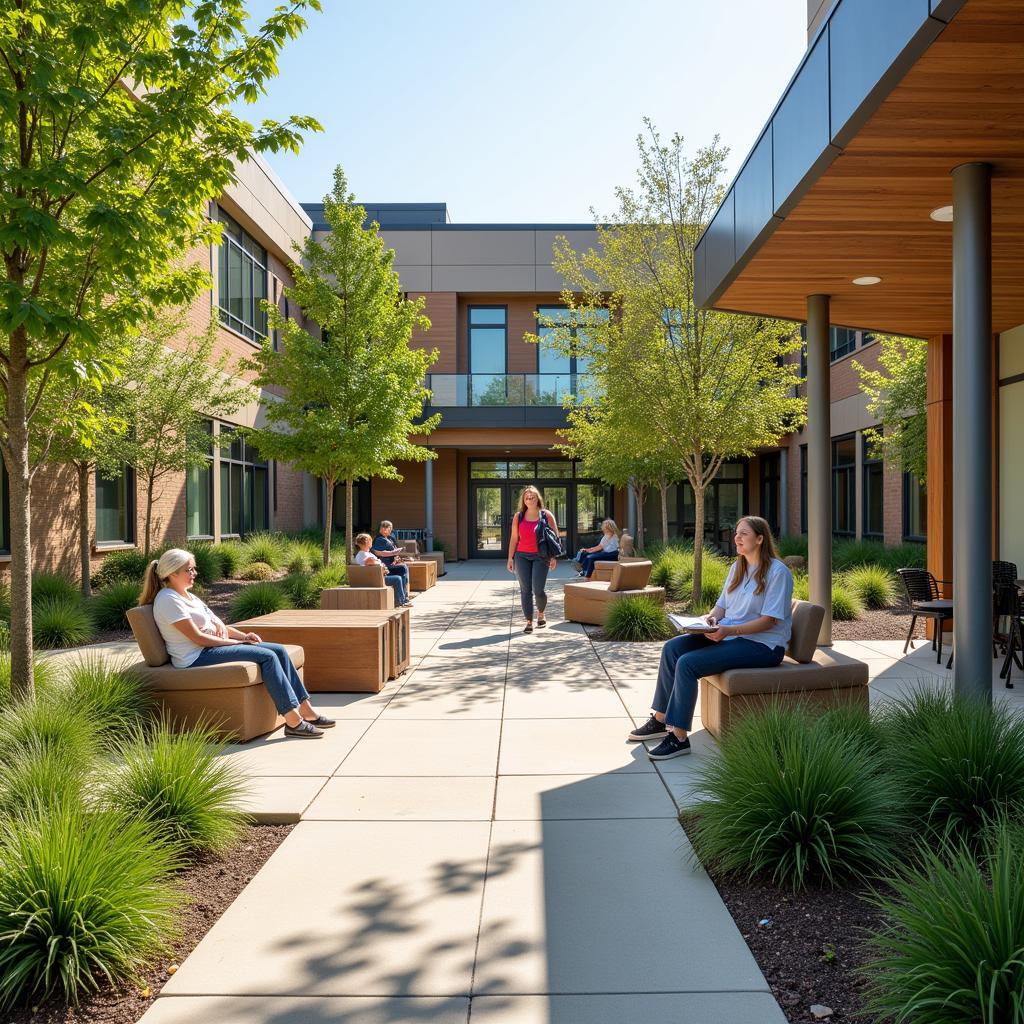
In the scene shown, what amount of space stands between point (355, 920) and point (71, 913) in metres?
1.11

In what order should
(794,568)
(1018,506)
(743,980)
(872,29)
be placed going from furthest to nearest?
1. (794,568)
2. (1018,506)
3. (872,29)
4. (743,980)

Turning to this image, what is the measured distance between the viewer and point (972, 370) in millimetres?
6090

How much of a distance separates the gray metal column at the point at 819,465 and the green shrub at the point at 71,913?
26.7 feet

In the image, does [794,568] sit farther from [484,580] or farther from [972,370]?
[972,370]

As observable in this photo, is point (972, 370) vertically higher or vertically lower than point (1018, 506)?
higher

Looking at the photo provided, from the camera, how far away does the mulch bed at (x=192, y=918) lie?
304 cm

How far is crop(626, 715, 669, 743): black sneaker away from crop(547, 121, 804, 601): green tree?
280 inches

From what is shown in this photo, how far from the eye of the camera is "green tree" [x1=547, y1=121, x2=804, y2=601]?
528 inches

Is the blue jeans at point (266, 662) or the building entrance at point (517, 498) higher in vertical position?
the building entrance at point (517, 498)

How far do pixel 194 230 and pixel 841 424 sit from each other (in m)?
19.3

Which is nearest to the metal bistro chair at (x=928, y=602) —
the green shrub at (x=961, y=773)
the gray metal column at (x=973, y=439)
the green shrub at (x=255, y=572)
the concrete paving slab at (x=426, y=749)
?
the gray metal column at (x=973, y=439)

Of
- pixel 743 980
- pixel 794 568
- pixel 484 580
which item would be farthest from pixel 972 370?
pixel 484 580

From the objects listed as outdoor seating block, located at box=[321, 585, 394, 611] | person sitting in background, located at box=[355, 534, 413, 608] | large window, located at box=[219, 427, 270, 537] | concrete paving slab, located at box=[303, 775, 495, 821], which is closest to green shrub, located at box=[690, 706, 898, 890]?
concrete paving slab, located at box=[303, 775, 495, 821]

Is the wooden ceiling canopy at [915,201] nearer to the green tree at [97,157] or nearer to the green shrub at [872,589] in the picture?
the green tree at [97,157]
